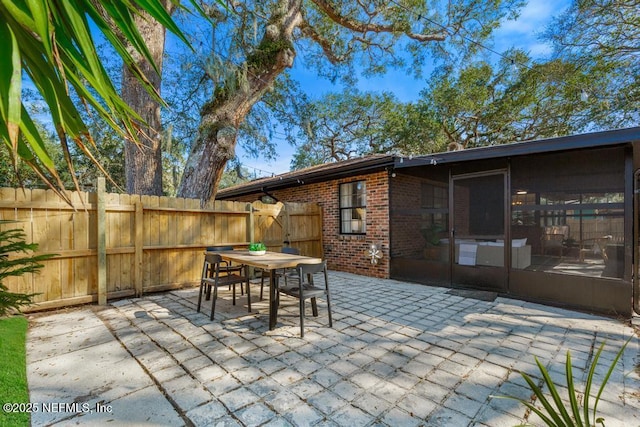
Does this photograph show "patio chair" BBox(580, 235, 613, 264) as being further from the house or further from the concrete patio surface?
the concrete patio surface

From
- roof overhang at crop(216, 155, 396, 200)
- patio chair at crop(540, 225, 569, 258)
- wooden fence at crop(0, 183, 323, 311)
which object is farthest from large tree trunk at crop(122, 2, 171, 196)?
patio chair at crop(540, 225, 569, 258)

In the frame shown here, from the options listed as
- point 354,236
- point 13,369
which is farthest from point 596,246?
point 13,369

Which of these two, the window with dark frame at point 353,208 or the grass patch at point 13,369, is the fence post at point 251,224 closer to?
the window with dark frame at point 353,208

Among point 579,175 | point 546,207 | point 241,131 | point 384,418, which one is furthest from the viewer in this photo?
point 241,131

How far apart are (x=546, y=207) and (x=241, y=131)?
7239mm

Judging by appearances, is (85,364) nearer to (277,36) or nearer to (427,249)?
(427,249)

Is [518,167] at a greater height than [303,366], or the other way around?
[518,167]

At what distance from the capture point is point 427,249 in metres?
6.22

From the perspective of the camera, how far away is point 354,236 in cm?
729

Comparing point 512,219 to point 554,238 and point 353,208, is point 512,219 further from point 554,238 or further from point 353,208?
point 353,208

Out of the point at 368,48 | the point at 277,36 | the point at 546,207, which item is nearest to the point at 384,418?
the point at 546,207

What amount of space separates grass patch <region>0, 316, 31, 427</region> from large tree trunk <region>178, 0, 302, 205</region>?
3.71 meters

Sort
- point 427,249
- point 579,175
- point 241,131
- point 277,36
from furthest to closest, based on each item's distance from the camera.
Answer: point 241,131 < point 277,36 < point 427,249 < point 579,175

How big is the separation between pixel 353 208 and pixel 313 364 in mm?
5119
